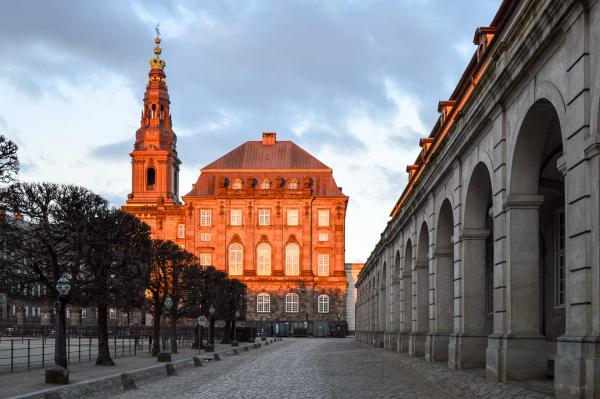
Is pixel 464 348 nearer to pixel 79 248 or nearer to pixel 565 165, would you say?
pixel 565 165

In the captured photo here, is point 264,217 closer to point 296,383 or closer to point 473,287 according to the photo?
point 296,383

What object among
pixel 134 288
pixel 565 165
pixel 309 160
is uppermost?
pixel 309 160

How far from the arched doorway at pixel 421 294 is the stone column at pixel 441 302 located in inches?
181

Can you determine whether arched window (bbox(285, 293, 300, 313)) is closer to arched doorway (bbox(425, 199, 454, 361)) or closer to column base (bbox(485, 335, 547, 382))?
arched doorway (bbox(425, 199, 454, 361))

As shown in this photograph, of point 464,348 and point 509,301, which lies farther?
point 464,348

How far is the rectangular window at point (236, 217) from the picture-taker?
12604 centimetres

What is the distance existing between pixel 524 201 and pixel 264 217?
10841cm

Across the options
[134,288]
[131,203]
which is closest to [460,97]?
[134,288]

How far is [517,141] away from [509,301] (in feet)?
11.6

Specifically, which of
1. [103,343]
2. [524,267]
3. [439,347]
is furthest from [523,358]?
[103,343]

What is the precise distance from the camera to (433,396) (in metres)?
20.7

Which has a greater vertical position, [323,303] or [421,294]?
[421,294]

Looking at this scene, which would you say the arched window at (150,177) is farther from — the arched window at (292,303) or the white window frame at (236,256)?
the arched window at (292,303)

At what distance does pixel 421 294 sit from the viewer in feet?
115
